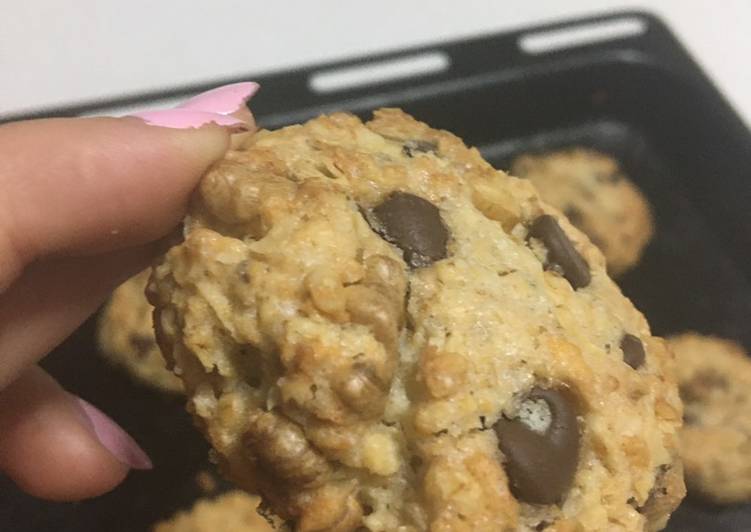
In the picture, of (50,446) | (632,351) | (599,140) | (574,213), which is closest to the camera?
(632,351)

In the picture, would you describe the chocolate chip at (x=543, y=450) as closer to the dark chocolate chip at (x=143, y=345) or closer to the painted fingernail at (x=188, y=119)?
the painted fingernail at (x=188, y=119)

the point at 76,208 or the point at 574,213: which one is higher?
the point at 76,208

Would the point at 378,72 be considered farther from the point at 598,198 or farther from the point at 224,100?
the point at 224,100

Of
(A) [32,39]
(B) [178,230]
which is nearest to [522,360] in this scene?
(B) [178,230]

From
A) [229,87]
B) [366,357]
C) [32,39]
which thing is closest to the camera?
[366,357]

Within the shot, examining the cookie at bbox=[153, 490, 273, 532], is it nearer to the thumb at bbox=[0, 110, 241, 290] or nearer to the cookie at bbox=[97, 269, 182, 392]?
the cookie at bbox=[97, 269, 182, 392]

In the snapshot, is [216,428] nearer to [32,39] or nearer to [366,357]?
[366,357]

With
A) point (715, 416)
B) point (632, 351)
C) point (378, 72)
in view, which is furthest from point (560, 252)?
point (378, 72)
